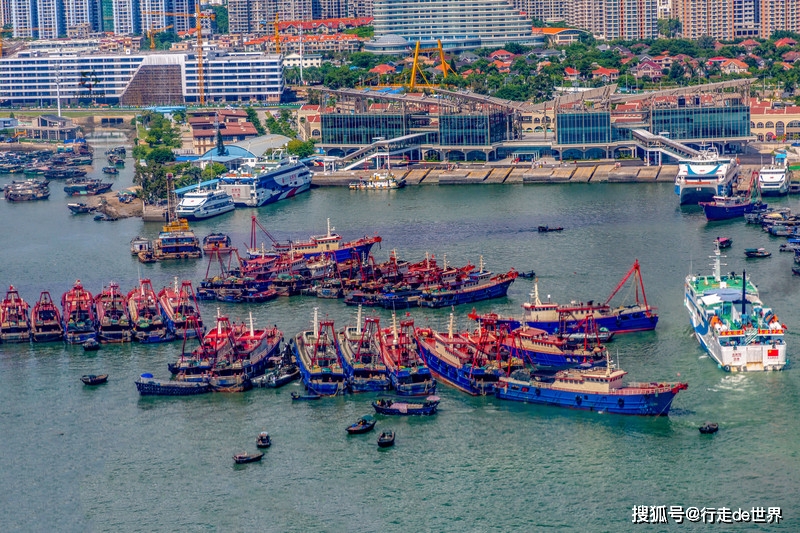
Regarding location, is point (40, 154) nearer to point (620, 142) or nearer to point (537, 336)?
point (620, 142)

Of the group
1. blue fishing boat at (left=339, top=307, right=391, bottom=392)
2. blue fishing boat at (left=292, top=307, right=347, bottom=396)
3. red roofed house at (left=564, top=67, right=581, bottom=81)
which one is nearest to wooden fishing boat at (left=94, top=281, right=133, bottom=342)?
blue fishing boat at (left=292, top=307, right=347, bottom=396)

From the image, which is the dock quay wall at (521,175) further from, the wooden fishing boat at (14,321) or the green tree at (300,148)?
the wooden fishing boat at (14,321)

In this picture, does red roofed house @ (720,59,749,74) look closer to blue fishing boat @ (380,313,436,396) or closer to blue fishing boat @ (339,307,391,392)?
blue fishing boat @ (339,307,391,392)

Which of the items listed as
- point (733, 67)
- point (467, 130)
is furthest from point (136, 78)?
point (733, 67)

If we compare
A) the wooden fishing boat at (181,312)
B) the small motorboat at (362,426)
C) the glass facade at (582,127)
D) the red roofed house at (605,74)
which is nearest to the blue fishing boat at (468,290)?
the wooden fishing boat at (181,312)

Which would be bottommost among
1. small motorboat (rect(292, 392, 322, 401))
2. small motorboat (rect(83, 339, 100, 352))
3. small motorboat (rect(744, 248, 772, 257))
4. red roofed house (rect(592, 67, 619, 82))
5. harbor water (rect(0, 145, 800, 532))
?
harbor water (rect(0, 145, 800, 532))

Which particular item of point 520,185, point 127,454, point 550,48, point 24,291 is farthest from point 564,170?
point 550,48
